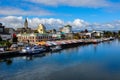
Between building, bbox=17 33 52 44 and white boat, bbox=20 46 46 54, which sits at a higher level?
building, bbox=17 33 52 44

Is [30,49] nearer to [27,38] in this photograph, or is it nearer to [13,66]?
[13,66]

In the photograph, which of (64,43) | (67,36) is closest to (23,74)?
(64,43)

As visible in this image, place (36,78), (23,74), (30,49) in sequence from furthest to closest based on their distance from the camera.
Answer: (30,49) < (23,74) < (36,78)

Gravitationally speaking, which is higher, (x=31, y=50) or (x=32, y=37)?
(x=32, y=37)

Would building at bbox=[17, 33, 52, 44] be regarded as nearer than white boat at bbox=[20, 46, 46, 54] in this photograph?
No

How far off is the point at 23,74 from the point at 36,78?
2.27m

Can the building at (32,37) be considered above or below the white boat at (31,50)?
above

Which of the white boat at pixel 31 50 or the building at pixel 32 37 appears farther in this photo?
the building at pixel 32 37

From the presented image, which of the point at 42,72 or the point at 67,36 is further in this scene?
the point at 67,36

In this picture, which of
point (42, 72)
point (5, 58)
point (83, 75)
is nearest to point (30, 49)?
point (5, 58)

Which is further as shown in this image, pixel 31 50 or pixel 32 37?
pixel 32 37

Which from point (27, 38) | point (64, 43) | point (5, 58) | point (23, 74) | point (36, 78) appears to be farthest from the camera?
point (27, 38)

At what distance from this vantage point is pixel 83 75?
23188mm

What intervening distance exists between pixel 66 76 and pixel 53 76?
1218mm
